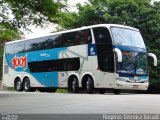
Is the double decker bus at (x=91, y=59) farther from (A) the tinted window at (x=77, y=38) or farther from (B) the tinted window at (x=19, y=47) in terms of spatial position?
(B) the tinted window at (x=19, y=47)

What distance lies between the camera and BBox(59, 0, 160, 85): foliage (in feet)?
110

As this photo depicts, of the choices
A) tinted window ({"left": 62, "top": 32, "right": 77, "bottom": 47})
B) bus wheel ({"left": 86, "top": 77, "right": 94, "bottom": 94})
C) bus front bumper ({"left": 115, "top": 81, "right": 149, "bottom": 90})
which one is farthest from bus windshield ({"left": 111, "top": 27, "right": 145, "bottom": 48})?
tinted window ({"left": 62, "top": 32, "right": 77, "bottom": 47})

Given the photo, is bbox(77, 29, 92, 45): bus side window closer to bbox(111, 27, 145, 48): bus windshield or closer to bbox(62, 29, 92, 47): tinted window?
bbox(62, 29, 92, 47): tinted window

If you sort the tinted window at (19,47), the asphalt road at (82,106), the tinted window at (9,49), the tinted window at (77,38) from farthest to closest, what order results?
the tinted window at (9,49), the tinted window at (19,47), the tinted window at (77,38), the asphalt road at (82,106)

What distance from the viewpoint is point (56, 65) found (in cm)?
2497

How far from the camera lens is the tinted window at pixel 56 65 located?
23.6 m

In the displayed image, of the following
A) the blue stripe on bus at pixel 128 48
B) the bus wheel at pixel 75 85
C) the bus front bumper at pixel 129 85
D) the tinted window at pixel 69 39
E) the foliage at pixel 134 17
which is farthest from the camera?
the foliage at pixel 134 17

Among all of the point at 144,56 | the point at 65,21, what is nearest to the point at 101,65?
the point at 144,56

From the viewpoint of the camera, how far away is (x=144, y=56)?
2242cm

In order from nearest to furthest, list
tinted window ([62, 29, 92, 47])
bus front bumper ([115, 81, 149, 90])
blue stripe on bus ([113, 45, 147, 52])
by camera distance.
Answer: blue stripe on bus ([113, 45, 147, 52]), bus front bumper ([115, 81, 149, 90]), tinted window ([62, 29, 92, 47])

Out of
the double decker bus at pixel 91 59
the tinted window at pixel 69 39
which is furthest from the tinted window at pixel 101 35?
the tinted window at pixel 69 39

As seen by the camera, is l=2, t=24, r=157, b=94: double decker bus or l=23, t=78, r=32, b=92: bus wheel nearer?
l=2, t=24, r=157, b=94: double decker bus

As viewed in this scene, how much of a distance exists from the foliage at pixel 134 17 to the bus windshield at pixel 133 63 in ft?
34.7

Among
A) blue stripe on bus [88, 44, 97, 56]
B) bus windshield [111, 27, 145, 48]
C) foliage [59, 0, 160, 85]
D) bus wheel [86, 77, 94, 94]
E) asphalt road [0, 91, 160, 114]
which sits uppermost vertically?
foliage [59, 0, 160, 85]
